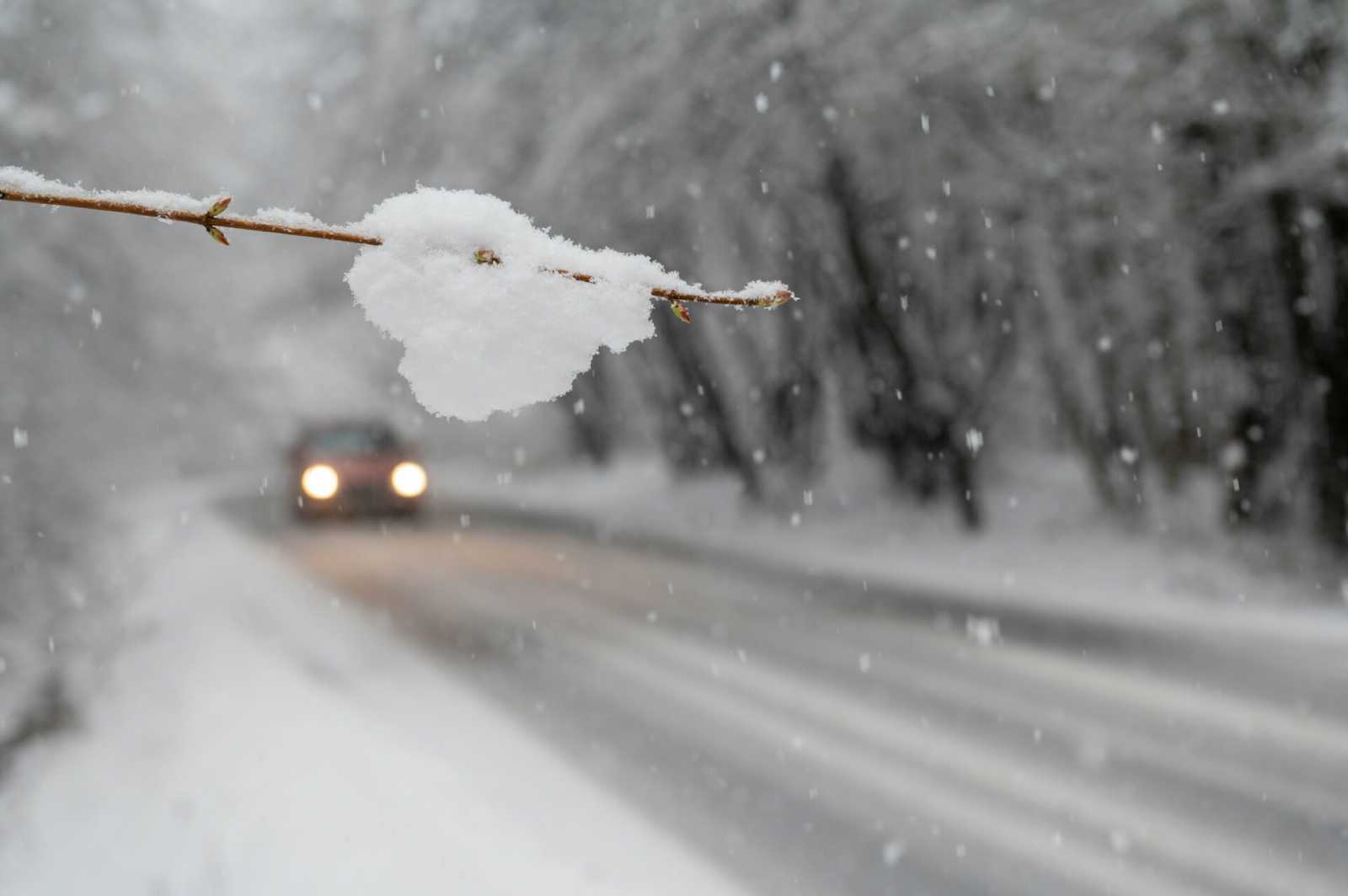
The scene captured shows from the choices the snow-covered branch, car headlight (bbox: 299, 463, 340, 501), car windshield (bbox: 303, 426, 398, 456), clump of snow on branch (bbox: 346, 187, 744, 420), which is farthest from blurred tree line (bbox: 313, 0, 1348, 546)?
the snow-covered branch

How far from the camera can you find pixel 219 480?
33.4 metres

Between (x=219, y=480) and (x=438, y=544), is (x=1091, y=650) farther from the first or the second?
(x=219, y=480)

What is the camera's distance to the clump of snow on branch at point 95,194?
81 centimetres

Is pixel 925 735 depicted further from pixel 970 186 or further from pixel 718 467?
pixel 718 467

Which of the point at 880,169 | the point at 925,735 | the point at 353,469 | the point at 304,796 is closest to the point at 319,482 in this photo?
the point at 353,469

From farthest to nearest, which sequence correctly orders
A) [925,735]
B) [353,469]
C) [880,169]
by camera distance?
[353,469] → [880,169] → [925,735]

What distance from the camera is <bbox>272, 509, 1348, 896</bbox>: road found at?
12.8 feet

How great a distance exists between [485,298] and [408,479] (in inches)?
517

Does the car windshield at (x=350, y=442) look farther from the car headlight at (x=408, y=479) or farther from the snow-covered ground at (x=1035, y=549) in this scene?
the snow-covered ground at (x=1035, y=549)

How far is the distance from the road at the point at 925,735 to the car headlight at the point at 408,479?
13.4 feet

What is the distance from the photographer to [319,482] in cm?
1330

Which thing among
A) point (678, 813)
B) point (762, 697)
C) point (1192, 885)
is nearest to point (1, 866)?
point (678, 813)

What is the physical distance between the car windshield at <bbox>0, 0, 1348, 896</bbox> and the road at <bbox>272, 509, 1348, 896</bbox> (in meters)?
0.04

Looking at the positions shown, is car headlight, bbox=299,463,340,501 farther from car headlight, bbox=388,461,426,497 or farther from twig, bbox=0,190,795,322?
twig, bbox=0,190,795,322
